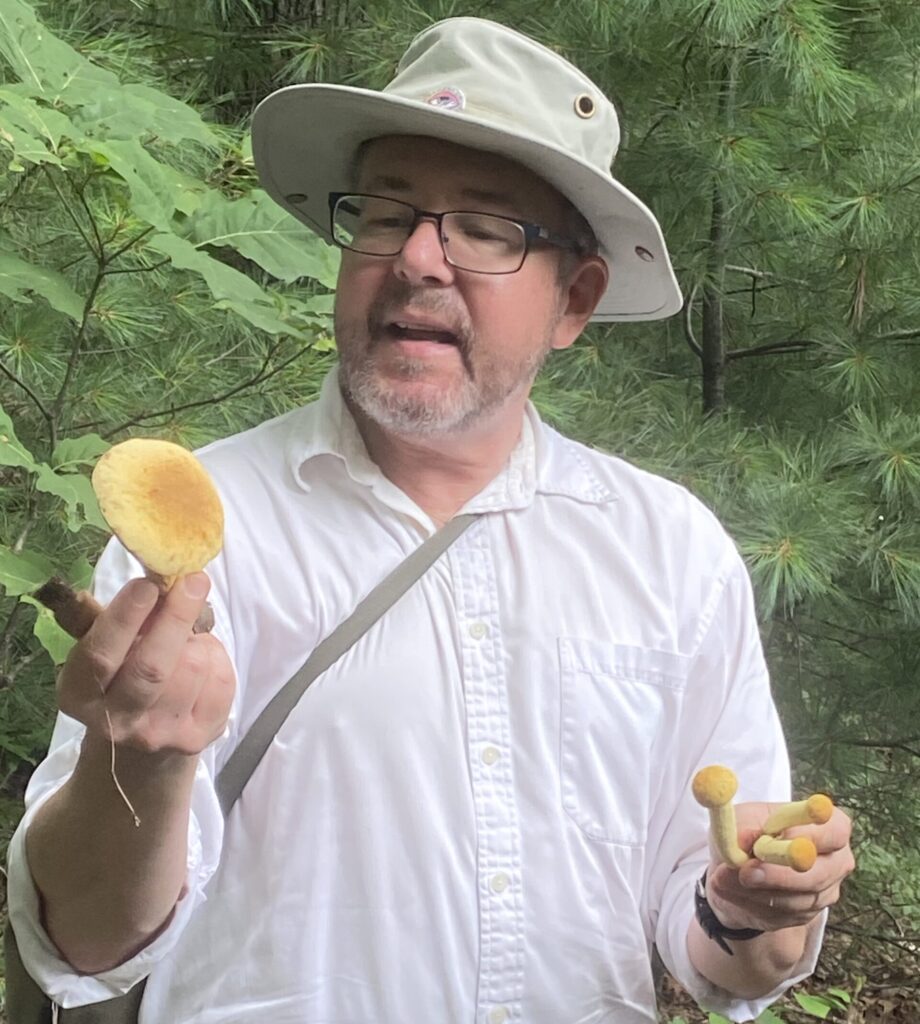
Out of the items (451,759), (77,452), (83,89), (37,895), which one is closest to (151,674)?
(37,895)

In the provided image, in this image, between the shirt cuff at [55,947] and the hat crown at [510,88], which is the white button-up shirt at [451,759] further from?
the hat crown at [510,88]

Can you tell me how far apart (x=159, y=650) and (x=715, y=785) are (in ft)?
1.68

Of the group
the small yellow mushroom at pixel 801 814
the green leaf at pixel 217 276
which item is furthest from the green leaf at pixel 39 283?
the small yellow mushroom at pixel 801 814

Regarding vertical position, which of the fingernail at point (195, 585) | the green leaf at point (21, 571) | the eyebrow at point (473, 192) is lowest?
the green leaf at point (21, 571)

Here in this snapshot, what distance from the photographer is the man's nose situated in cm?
112

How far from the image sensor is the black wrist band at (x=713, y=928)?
112 centimetres

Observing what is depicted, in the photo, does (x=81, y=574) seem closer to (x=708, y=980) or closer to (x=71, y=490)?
(x=71, y=490)

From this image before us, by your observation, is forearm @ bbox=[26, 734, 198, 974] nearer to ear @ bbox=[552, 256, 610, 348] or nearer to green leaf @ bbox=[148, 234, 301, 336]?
green leaf @ bbox=[148, 234, 301, 336]

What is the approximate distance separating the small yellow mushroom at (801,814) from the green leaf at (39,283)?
1.08 meters

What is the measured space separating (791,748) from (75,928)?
2.27 m

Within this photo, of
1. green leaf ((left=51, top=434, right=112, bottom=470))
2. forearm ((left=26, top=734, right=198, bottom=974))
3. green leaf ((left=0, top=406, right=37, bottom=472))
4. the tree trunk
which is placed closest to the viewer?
forearm ((left=26, top=734, right=198, bottom=974))

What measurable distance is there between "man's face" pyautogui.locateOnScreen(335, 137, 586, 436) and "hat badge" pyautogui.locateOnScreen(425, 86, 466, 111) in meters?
0.05

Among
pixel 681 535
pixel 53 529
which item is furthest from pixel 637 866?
pixel 53 529

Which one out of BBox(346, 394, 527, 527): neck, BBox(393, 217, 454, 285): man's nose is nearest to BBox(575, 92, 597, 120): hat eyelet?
BBox(393, 217, 454, 285): man's nose
